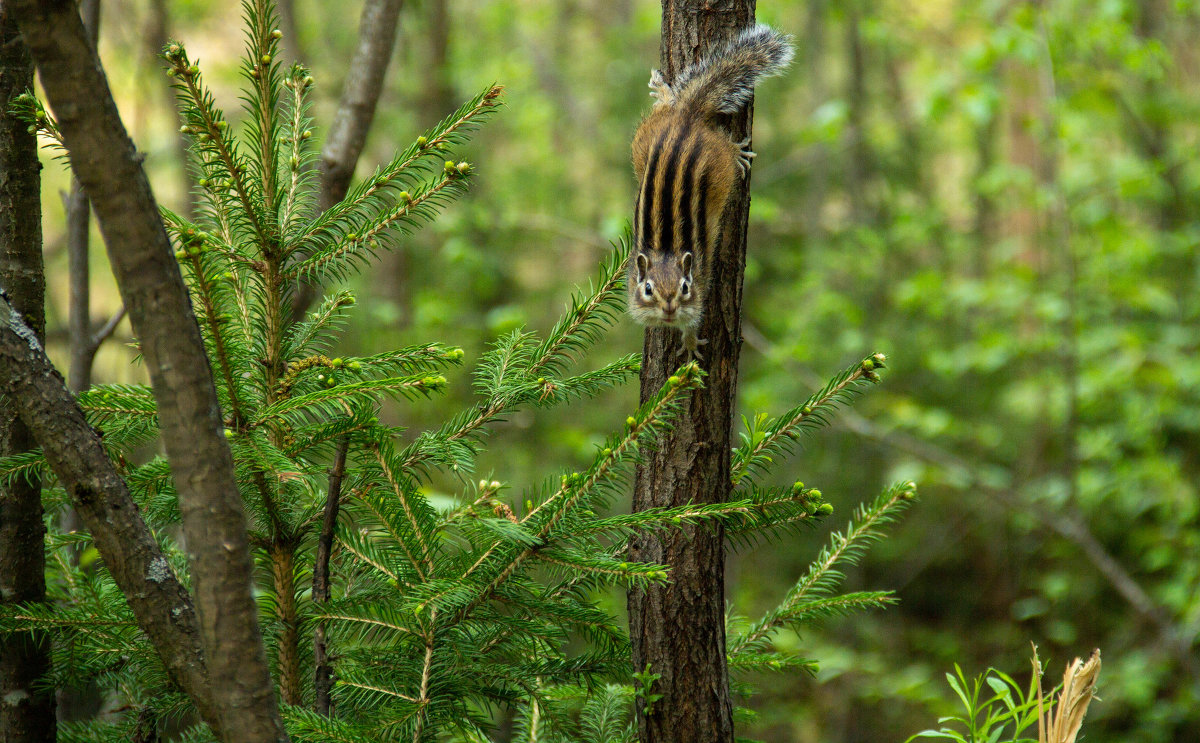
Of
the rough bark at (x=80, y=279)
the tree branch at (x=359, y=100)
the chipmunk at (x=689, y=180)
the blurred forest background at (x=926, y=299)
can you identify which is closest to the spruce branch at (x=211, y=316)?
the chipmunk at (x=689, y=180)

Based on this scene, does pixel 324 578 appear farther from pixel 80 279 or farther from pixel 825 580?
pixel 80 279

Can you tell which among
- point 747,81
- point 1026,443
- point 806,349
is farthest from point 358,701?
point 1026,443

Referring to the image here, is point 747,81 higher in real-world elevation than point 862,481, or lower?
lower

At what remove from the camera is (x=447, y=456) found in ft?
4.89

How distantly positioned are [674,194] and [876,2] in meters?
6.67

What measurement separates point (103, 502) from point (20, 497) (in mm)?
517

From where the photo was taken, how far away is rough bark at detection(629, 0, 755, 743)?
153cm

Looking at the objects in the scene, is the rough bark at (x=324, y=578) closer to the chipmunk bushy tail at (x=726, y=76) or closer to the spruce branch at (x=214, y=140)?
the spruce branch at (x=214, y=140)

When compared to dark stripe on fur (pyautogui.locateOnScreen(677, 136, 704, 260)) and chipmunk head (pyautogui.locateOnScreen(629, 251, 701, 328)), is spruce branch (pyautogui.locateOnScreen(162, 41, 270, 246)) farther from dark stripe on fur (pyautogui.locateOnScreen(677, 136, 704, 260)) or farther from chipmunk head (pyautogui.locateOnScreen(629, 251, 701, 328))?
dark stripe on fur (pyautogui.locateOnScreen(677, 136, 704, 260))

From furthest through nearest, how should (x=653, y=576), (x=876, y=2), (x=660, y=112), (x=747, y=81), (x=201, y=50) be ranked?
(x=201, y=50)
(x=876, y=2)
(x=660, y=112)
(x=747, y=81)
(x=653, y=576)

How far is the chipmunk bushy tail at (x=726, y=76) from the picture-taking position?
180 centimetres

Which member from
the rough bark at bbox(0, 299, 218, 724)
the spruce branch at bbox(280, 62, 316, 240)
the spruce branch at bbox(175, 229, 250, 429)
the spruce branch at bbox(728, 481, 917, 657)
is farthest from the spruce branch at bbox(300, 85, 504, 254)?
the spruce branch at bbox(728, 481, 917, 657)

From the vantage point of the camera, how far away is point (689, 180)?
6.39 ft

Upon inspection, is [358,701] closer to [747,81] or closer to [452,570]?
[452,570]
